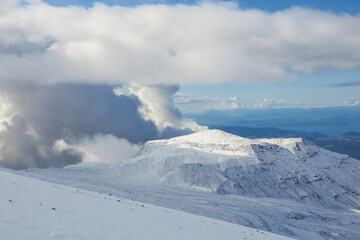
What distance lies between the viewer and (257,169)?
16088cm

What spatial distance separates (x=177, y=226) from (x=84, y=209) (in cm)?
845

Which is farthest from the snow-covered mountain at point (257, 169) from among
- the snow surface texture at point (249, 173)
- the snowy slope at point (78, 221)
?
the snowy slope at point (78, 221)

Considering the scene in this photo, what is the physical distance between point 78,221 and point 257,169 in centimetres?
14928

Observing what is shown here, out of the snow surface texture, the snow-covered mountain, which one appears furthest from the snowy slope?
the snow-covered mountain

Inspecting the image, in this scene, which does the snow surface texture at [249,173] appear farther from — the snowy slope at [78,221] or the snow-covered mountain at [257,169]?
the snowy slope at [78,221]

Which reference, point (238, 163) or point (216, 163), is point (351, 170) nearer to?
point (238, 163)

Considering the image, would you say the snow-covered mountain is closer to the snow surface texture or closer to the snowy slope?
the snow surface texture

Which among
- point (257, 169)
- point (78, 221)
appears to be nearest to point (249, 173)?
point (257, 169)

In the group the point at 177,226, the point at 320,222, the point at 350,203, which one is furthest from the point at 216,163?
the point at 177,226

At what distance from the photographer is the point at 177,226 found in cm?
2725

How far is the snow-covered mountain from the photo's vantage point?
149375 millimetres

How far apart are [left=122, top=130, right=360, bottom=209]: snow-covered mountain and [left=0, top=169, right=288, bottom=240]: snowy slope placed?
11432 centimetres

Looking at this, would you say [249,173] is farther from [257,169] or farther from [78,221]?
[78,221]

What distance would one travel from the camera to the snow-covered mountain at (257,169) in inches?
5881
